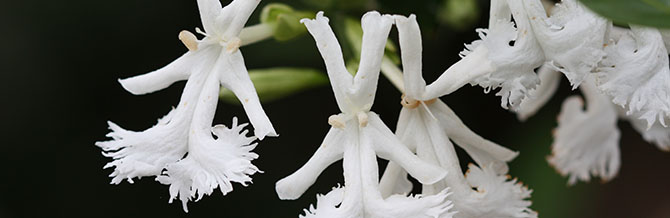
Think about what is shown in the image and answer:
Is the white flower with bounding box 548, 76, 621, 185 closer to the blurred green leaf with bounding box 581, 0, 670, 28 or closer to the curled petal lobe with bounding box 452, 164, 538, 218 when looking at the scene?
the curled petal lobe with bounding box 452, 164, 538, 218

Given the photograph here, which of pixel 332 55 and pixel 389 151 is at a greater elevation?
pixel 332 55

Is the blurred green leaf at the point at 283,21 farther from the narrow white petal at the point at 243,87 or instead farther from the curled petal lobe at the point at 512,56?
the curled petal lobe at the point at 512,56

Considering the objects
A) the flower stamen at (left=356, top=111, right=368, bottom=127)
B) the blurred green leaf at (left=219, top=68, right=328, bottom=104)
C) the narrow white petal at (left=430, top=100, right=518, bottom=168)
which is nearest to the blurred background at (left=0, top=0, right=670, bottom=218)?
the blurred green leaf at (left=219, top=68, right=328, bottom=104)

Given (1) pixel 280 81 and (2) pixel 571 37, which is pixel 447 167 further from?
(1) pixel 280 81

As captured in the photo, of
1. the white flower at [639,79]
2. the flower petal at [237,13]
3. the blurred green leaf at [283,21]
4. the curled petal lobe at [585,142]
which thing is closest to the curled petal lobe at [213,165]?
the flower petal at [237,13]

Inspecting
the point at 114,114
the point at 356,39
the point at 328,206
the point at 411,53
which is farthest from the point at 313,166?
the point at 114,114

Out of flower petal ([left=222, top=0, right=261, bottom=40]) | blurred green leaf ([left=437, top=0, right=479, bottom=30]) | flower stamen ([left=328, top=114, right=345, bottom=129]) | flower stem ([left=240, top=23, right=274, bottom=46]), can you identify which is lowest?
flower stamen ([left=328, top=114, right=345, bottom=129])
